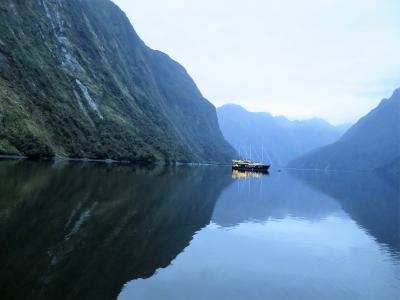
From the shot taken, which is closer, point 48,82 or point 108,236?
point 108,236

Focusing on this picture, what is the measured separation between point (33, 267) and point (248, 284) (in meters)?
10.2

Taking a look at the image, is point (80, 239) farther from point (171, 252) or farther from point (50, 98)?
point (50, 98)

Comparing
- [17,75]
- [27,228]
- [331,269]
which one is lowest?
[331,269]

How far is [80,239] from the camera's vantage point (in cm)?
2286

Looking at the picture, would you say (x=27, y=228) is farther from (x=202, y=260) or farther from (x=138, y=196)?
(x=138, y=196)

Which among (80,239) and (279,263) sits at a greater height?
(80,239)

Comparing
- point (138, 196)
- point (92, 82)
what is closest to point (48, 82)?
point (92, 82)

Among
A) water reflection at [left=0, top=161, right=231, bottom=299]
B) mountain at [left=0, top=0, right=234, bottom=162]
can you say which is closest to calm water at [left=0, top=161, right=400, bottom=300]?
water reflection at [left=0, top=161, right=231, bottom=299]

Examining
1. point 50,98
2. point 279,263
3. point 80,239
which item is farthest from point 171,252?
point 50,98

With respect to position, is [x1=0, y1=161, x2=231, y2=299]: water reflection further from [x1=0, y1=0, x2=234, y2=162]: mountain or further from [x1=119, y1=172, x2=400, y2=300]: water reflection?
[x1=0, y1=0, x2=234, y2=162]: mountain

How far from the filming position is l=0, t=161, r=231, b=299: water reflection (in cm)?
1595

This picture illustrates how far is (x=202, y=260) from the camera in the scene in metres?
23.5

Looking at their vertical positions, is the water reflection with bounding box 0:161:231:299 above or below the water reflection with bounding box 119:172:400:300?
above

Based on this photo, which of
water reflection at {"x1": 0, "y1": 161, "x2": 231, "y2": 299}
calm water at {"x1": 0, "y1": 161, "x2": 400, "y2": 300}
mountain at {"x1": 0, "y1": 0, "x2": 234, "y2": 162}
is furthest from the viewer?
mountain at {"x1": 0, "y1": 0, "x2": 234, "y2": 162}
